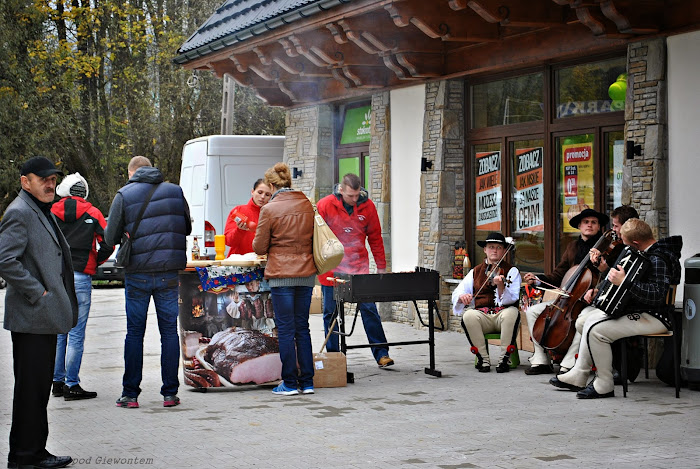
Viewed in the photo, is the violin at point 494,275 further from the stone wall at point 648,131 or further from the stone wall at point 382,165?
the stone wall at point 382,165

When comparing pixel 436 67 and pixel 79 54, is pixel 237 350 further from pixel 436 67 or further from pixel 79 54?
pixel 79 54

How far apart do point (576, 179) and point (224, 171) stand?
7318 mm

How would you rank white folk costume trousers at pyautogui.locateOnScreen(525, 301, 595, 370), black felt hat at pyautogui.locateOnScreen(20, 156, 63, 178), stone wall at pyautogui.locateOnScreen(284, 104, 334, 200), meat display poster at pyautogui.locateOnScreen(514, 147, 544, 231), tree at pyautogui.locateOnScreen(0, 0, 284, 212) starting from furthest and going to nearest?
tree at pyautogui.locateOnScreen(0, 0, 284, 212) < stone wall at pyautogui.locateOnScreen(284, 104, 334, 200) < meat display poster at pyautogui.locateOnScreen(514, 147, 544, 231) < white folk costume trousers at pyautogui.locateOnScreen(525, 301, 595, 370) < black felt hat at pyautogui.locateOnScreen(20, 156, 63, 178)

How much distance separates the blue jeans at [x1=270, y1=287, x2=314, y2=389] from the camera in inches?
355

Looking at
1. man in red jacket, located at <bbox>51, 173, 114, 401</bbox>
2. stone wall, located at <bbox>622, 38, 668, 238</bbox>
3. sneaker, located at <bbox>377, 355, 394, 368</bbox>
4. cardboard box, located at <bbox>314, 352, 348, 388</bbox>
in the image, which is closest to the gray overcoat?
man in red jacket, located at <bbox>51, 173, 114, 401</bbox>

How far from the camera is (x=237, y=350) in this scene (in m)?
9.32

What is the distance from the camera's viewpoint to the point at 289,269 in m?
8.95

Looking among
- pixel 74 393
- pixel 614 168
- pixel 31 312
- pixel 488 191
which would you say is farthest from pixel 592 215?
pixel 31 312

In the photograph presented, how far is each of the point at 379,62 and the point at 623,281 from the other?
21.9 ft

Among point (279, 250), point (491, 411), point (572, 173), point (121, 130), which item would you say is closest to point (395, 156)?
point (572, 173)

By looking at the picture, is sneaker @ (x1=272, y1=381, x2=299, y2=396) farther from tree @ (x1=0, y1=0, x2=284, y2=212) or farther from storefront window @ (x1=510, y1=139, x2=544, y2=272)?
tree @ (x1=0, y1=0, x2=284, y2=212)

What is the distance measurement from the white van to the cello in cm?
856

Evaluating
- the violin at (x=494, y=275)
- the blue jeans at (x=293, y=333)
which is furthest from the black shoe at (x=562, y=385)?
the blue jeans at (x=293, y=333)

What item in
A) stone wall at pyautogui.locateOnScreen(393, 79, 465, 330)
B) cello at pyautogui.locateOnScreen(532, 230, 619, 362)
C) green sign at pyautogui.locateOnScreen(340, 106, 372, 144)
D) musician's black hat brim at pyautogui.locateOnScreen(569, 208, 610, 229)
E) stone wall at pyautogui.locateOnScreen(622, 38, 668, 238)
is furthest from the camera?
green sign at pyautogui.locateOnScreen(340, 106, 372, 144)
